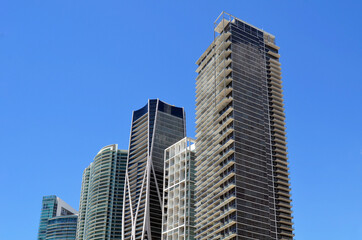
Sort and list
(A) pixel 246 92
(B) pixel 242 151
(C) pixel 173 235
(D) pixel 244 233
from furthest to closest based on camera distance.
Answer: (C) pixel 173 235 → (A) pixel 246 92 → (B) pixel 242 151 → (D) pixel 244 233

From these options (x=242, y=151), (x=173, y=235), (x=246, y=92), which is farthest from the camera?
(x=173, y=235)

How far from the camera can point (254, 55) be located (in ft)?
615

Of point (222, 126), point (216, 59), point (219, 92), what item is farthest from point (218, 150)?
point (216, 59)

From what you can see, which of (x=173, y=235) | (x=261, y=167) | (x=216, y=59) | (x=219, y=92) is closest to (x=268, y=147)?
(x=261, y=167)

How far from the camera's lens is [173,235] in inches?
7633

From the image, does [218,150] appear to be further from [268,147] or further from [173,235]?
[173,235]

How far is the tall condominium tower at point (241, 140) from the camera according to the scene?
157 metres

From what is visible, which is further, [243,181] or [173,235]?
[173,235]

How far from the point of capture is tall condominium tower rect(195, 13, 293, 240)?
157 metres

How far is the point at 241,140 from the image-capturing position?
165 metres

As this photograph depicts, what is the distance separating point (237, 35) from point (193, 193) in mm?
61626

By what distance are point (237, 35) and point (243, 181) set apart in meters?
56.9

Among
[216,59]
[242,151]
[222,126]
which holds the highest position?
[216,59]

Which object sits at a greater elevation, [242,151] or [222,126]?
[222,126]
